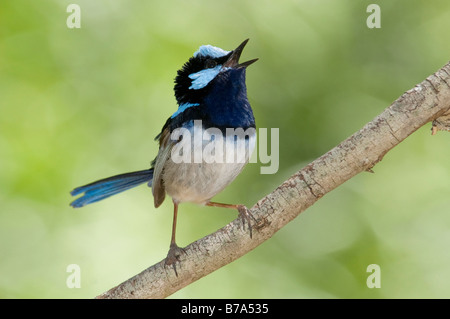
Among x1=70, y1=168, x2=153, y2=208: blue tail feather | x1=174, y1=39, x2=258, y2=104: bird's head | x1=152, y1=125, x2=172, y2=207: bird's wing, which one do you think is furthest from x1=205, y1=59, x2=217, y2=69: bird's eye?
x1=70, y1=168, x2=153, y2=208: blue tail feather

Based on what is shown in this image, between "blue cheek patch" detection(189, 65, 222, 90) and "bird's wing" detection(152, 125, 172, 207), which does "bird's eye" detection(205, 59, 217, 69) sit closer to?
"blue cheek patch" detection(189, 65, 222, 90)

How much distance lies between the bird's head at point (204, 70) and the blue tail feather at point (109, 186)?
645 mm

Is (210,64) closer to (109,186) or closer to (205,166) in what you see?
(205,166)

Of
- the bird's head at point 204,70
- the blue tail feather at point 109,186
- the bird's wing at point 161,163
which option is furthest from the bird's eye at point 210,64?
the blue tail feather at point 109,186

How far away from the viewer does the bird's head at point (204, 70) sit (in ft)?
10.8

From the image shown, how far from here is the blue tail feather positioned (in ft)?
12.2

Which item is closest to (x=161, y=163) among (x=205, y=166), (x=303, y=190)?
(x=205, y=166)

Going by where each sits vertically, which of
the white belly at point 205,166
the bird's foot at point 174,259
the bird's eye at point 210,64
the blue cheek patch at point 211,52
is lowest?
the bird's foot at point 174,259

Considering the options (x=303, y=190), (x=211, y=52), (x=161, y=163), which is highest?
(x=211, y=52)

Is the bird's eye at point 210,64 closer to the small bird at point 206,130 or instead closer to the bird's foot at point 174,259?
the small bird at point 206,130

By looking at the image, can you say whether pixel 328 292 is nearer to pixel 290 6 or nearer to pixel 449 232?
pixel 449 232

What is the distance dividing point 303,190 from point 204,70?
3.27 feet

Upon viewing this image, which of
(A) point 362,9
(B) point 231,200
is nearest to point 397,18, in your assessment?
(A) point 362,9

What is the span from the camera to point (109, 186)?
148 inches
